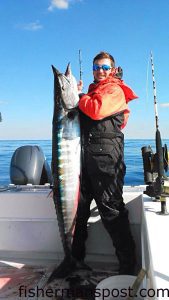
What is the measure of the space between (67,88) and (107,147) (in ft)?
2.39

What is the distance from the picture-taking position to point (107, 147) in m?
3.47

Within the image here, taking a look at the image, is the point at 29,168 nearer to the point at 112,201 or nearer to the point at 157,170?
the point at 112,201

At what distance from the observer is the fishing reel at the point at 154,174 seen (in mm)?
Answer: 3199

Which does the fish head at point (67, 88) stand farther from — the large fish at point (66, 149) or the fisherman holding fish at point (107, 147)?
the fisherman holding fish at point (107, 147)

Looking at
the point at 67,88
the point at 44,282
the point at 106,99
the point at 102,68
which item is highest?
the point at 102,68

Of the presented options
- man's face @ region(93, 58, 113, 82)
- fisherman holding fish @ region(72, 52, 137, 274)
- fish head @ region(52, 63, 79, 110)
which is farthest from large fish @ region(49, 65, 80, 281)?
man's face @ region(93, 58, 113, 82)

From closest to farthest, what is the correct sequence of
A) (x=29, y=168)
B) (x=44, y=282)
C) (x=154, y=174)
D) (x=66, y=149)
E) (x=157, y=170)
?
1. (x=157, y=170)
2. (x=66, y=149)
3. (x=154, y=174)
4. (x=44, y=282)
5. (x=29, y=168)

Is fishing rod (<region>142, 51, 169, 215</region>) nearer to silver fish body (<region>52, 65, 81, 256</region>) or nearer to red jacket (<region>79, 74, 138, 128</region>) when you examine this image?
red jacket (<region>79, 74, 138, 128</region>)

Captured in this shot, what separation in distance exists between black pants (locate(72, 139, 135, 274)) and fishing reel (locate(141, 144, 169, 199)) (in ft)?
0.88

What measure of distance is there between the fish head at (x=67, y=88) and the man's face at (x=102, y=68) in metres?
0.34

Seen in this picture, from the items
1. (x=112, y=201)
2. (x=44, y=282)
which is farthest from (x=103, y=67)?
(x=44, y=282)

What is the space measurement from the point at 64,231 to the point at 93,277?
0.76 m

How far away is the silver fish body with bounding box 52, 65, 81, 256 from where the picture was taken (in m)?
3.40

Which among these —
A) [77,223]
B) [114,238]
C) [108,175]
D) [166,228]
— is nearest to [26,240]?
[77,223]
